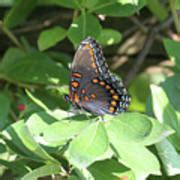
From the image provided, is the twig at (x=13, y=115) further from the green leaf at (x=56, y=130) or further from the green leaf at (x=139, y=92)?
the green leaf at (x=56, y=130)

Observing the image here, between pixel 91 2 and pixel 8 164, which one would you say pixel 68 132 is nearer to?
pixel 8 164

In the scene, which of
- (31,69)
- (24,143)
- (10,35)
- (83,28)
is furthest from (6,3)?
(24,143)

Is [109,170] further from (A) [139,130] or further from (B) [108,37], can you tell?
(B) [108,37]

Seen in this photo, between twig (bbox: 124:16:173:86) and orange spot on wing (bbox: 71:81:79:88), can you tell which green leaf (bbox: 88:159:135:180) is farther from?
twig (bbox: 124:16:173:86)

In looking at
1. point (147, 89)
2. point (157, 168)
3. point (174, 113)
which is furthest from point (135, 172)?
point (147, 89)

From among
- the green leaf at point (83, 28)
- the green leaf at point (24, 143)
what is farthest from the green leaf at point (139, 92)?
the green leaf at point (24, 143)

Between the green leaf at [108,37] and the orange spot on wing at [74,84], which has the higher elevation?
the green leaf at [108,37]

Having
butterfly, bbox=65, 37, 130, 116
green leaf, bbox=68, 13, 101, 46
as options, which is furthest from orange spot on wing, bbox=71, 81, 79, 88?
green leaf, bbox=68, 13, 101, 46
